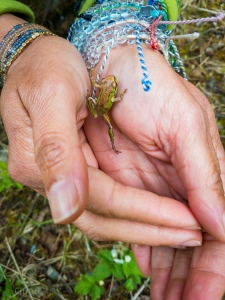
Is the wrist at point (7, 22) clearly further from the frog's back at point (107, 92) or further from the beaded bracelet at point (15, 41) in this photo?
the frog's back at point (107, 92)

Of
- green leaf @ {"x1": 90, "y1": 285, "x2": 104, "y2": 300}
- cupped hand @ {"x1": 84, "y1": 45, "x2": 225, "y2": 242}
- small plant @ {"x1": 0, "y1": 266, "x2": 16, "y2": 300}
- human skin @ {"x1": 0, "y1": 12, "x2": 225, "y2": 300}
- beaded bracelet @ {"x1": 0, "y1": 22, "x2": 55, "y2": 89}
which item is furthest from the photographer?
green leaf @ {"x1": 90, "y1": 285, "x2": 104, "y2": 300}

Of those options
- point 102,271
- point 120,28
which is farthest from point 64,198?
point 102,271

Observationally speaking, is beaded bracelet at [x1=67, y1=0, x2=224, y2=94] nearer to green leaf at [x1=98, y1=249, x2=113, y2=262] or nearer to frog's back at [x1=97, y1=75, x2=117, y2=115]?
frog's back at [x1=97, y1=75, x2=117, y2=115]

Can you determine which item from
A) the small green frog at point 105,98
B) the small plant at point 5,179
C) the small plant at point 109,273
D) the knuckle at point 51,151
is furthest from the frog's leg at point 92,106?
the small plant at point 109,273

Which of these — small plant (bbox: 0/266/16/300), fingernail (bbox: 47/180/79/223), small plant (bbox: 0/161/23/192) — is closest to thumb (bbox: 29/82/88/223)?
fingernail (bbox: 47/180/79/223)

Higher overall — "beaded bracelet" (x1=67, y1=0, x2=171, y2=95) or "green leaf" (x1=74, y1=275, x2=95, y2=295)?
"beaded bracelet" (x1=67, y1=0, x2=171, y2=95)

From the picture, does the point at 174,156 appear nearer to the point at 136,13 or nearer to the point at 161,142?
the point at 161,142
